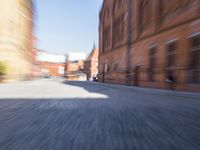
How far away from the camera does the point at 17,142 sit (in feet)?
13.8

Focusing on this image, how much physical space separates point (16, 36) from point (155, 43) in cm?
1951

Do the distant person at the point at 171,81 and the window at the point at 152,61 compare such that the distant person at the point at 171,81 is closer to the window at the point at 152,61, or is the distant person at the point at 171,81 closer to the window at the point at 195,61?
the window at the point at 195,61

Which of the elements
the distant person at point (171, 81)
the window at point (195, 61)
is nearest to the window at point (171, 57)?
the distant person at point (171, 81)

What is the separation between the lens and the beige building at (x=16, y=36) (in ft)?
98.6

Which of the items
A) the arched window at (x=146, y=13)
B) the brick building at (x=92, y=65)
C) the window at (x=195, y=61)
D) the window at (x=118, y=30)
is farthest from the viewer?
the brick building at (x=92, y=65)

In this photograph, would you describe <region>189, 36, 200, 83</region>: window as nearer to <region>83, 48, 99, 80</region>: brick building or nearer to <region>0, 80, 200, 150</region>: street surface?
<region>0, 80, 200, 150</region>: street surface

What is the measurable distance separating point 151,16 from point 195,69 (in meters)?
9.23

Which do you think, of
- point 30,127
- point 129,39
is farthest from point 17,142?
point 129,39

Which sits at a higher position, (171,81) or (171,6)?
(171,6)

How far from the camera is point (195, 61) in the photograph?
55.8 feet

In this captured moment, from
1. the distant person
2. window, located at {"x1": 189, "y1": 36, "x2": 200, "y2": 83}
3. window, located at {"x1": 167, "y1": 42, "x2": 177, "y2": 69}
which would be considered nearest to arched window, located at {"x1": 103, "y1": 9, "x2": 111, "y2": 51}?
window, located at {"x1": 167, "y1": 42, "x2": 177, "y2": 69}

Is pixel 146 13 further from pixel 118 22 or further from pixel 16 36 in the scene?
pixel 16 36

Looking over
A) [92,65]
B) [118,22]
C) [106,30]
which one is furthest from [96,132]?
[92,65]

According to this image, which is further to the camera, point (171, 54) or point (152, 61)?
point (152, 61)
